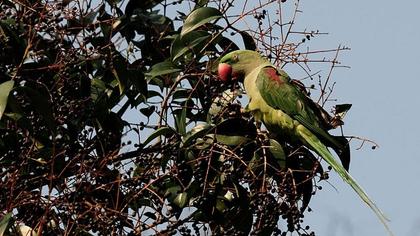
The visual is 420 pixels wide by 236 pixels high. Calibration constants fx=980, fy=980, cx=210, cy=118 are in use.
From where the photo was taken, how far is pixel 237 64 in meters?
3.11

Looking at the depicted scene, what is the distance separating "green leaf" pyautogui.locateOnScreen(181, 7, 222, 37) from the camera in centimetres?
282

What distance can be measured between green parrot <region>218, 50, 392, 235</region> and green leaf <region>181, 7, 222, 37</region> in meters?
0.20

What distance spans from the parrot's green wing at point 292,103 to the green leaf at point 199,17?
53cm

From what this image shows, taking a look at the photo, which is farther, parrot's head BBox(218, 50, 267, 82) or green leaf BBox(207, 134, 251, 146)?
parrot's head BBox(218, 50, 267, 82)

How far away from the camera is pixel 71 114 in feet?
9.20

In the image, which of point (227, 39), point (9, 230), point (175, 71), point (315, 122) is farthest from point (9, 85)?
point (315, 122)

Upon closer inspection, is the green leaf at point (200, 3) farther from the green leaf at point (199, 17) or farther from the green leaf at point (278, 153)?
the green leaf at point (278, 153)

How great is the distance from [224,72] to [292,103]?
0.59m

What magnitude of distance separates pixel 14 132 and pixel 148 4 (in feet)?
1.96

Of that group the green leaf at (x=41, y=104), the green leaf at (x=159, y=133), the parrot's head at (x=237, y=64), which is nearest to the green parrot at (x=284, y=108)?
the parrot's head at (x=237, y=64)

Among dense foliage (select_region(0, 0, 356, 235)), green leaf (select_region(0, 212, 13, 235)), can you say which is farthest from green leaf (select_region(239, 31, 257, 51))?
green leaf (select_region(0, 212, 13, 235))

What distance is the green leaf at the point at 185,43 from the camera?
284 centimetres

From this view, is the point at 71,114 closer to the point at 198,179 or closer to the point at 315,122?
the point at 198,179

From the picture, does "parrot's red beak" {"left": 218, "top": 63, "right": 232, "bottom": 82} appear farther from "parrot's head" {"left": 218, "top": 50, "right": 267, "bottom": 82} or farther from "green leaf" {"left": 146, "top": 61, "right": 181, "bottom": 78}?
"green leaf" {"left": 146, "top": 61, "right": 181, "bottom": 78}
